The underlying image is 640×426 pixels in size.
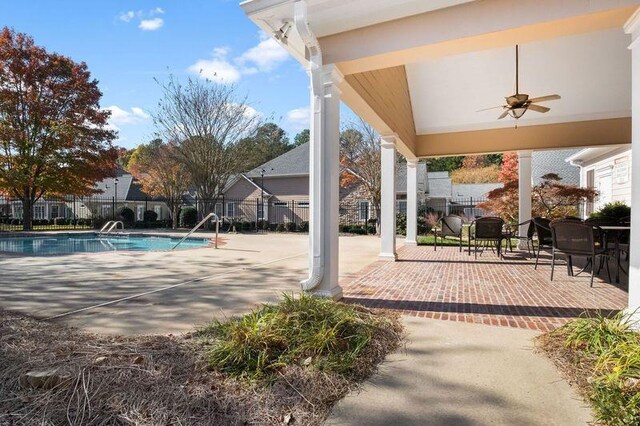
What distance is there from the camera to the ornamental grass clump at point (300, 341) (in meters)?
2.44

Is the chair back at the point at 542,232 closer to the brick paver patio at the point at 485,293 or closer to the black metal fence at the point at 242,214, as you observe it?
the brick paver patio at the point at 485,293

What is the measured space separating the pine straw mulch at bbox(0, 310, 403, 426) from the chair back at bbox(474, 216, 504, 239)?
5.68 meters

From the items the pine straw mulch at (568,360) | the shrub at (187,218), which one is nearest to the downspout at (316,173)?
the pine straw mulch at (568,360)

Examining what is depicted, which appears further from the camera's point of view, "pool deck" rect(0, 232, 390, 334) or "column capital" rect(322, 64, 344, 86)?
"column capital" rect(322, 64, 344, 86)

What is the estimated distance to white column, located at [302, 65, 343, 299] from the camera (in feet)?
13.8

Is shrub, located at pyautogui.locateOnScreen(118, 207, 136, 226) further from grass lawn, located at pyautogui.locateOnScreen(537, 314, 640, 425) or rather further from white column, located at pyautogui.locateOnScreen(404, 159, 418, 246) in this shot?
grass lawn, located at pyautogui.locateOnScreen(537, 314, 640, 425)

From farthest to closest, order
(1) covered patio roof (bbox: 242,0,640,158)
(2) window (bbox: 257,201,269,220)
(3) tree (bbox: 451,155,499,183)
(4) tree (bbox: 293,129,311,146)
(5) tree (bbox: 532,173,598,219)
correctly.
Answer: (4) tree (bbox: 293,129,311,146) → (3) tree (bbox: 451,155,499,183) → (2) window (bbox: 257,201,269,220) → (5) tree (bbox: 532,173,598,219) → (1) covered patio roof (bbox: 242,0,640,158)

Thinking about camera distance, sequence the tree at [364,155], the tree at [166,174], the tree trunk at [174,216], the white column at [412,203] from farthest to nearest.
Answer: the tree trunk at [174,216] → the tree at [166,174] → the tree at [364,155] → the white column at [412,203]

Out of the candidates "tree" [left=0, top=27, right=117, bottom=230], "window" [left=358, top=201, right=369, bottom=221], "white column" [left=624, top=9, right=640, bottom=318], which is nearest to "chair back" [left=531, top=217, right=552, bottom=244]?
"white column" [left=624, top=9, right=640, bottom=318]

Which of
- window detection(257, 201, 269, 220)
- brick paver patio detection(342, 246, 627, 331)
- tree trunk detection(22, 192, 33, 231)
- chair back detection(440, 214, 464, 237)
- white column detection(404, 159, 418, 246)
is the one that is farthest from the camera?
window detection(257, 201, 269, 220)

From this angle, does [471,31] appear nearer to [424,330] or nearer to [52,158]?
[424,330]

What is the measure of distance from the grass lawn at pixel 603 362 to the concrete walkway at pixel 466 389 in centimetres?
9

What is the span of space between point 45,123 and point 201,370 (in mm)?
19003

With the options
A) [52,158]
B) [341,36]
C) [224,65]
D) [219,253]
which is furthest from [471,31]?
[52,158]
